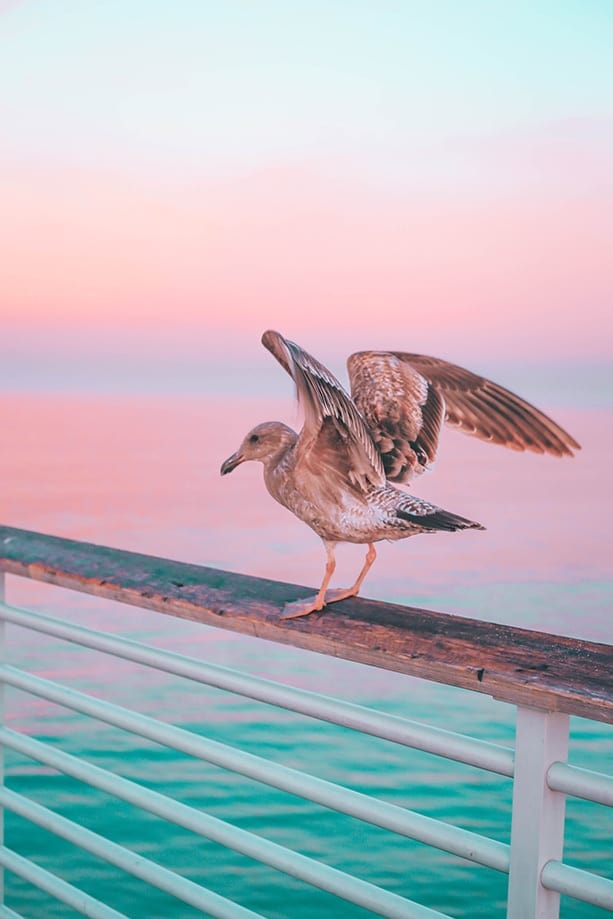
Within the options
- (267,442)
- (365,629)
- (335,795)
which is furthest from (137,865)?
(267,442)

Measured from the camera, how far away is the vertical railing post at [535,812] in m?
1.13

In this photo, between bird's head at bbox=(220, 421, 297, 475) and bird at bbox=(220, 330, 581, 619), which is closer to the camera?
bird at bbox=(220, 330, 581, 619)

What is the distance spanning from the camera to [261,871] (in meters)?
3.86

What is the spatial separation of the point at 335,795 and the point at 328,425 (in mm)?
526

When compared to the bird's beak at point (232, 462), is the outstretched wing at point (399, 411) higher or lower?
higher

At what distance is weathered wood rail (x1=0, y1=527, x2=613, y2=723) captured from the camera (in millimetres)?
1165

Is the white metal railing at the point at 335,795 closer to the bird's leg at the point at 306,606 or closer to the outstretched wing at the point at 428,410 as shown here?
the bird's leg at the point at 306,606

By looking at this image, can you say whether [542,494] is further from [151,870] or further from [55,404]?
[55,404]

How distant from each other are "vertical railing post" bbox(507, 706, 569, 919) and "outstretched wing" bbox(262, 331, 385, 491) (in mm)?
526

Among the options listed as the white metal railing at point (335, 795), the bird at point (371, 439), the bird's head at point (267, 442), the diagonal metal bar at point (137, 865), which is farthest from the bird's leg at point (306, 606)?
the diagonal metal bar at point (137, 865)

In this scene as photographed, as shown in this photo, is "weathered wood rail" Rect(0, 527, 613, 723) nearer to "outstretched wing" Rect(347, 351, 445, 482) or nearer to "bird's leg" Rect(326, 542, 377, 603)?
"bird's leg" Rect(326, 542, 377, 603)

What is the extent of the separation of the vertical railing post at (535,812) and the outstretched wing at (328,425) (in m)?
0.53

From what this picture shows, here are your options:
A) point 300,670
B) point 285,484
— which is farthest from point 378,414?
point 300,670

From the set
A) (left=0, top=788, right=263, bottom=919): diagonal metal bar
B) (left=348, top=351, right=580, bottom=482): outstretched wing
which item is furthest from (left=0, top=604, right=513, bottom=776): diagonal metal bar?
(left=348, top=351, right=580, bottom=482): outstretched wing
